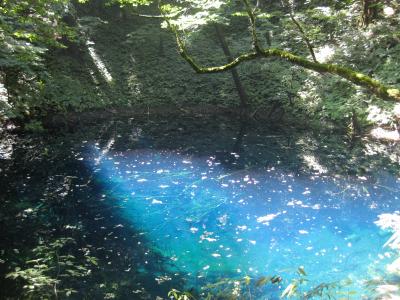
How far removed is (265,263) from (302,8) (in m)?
16.1

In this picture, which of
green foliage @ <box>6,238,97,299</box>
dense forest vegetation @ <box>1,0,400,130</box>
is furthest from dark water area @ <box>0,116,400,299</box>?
dense forest vegetation @ <box>1,0,400,130</box>

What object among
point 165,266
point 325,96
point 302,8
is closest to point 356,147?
point 325,96

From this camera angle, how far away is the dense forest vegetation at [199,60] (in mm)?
11570

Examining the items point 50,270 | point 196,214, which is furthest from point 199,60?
point 50,270

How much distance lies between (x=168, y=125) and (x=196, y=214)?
22.8 ft

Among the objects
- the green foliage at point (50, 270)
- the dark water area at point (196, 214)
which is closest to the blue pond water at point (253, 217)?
the dark water area at point (196, 214)

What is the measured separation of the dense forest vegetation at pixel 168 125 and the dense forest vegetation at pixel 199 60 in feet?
0.27

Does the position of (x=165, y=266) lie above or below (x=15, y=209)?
below

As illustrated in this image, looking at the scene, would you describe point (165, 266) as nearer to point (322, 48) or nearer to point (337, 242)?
point (337, 242)

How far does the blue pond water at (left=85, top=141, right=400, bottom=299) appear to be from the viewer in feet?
22.7

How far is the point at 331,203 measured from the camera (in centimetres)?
905

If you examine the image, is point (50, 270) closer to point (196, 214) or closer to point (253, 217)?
point (196, 214)

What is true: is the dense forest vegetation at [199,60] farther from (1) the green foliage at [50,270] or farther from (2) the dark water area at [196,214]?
(1) the green foliage at [50,270]

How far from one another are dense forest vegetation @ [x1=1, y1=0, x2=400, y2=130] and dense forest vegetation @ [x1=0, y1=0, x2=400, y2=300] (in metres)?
0.08
